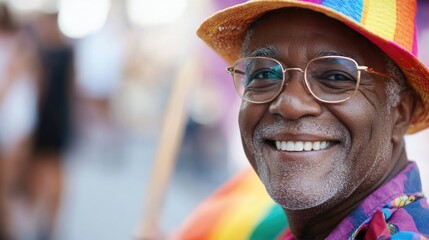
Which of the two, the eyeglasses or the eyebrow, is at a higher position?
the eyebrow

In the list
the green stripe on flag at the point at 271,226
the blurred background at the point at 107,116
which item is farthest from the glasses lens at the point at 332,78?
the blurred background at the point at 107,116

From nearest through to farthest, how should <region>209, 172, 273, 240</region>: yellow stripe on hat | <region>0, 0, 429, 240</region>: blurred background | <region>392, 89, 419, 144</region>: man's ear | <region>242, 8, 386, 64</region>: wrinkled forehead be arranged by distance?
<region>242, 8, 386, 64</region>: wrinkled forehead
<region>392, 89, 419, 144</region>: man's ear
<region>209, 172, 273, 240</region>: yellow stripe on hat
<region>0, 0, 429, 240</region>: blurred background

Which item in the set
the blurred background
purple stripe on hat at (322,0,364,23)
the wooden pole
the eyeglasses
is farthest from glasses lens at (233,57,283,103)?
the wooden pole

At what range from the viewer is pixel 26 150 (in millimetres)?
6668

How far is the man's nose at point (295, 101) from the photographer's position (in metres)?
2.32

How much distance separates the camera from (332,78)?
2359 mm

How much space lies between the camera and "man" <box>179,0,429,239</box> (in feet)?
7.63

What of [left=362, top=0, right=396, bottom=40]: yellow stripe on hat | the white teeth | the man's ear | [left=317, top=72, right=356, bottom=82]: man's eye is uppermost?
[left=362, top=0, right=396, bottom=40]: yellow stripe on hat

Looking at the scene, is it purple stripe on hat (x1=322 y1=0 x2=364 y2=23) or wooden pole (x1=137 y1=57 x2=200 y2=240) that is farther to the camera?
wooden pole (x1=137 y1=57 x2=200 y2=240)

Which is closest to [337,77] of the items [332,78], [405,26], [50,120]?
[332,78]

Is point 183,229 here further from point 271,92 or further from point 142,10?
point 142,10

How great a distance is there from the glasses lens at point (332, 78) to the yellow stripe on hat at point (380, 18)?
0.11 metres

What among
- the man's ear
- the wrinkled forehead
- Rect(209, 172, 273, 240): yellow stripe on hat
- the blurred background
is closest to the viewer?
the wrinkled forehead

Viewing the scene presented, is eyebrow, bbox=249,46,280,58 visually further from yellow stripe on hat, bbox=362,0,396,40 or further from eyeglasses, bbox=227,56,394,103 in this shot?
yellow stripe on hat, bbox=362,0,396,40
